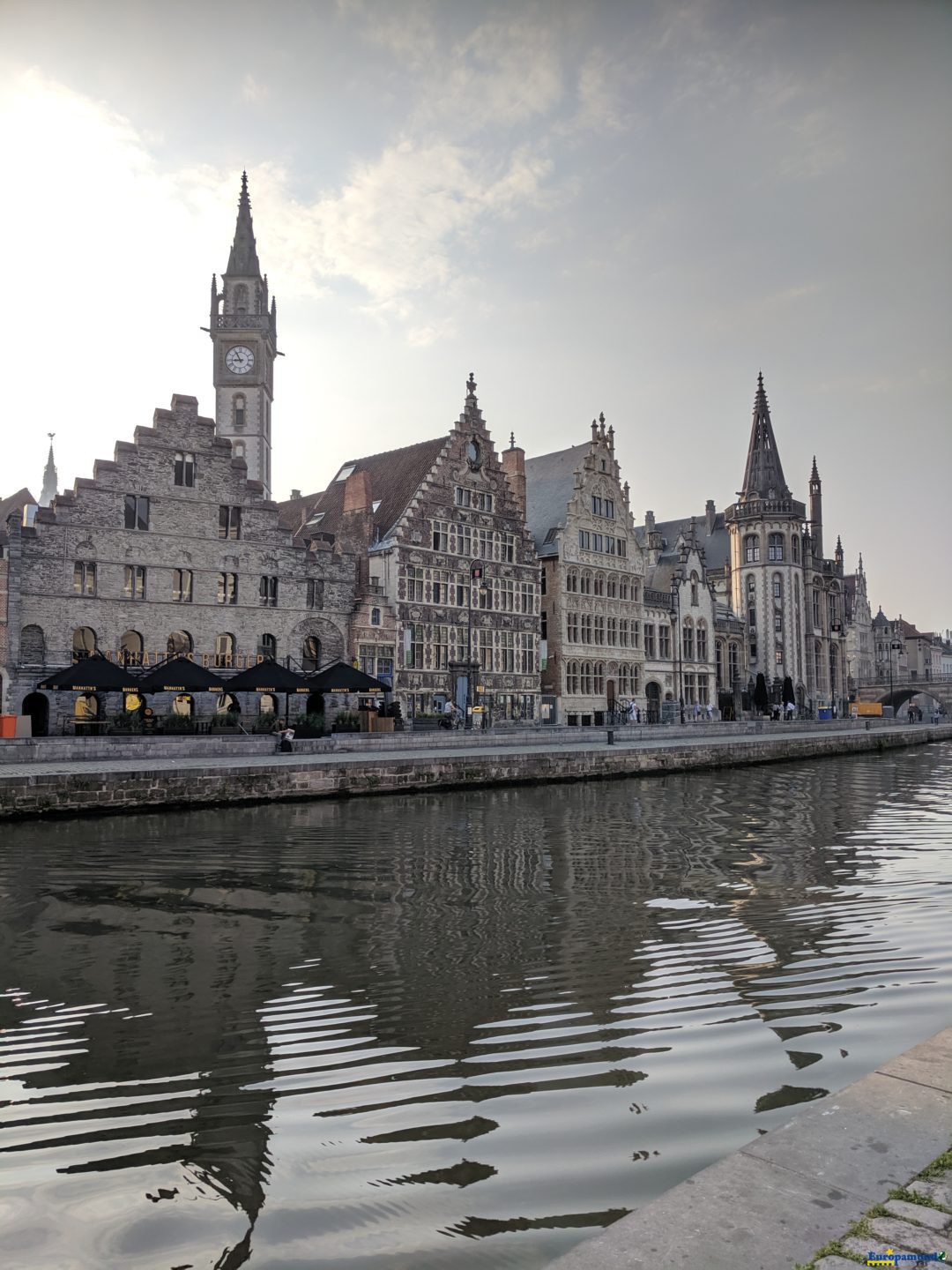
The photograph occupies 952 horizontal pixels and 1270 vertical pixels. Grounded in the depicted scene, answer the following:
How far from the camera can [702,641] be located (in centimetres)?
7169

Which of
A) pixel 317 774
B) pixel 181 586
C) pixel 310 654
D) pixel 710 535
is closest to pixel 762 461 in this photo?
pixel 710 535

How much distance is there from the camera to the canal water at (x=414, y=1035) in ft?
14.4

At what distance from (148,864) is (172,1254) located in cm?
1198

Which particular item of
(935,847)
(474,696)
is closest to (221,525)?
(474,696)

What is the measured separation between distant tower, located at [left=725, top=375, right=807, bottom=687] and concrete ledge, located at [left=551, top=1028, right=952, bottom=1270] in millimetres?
83338

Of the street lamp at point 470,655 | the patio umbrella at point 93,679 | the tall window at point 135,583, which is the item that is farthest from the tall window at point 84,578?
the street lamp at point 470,655

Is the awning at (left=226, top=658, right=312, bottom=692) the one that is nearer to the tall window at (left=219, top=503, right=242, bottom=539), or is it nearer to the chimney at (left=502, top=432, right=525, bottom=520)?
the tall window at (left=219, top=503, right=242, bottom=539)

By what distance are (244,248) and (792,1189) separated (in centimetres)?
7299

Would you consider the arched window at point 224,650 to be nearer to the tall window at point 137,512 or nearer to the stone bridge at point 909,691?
the tall window at point 137,512

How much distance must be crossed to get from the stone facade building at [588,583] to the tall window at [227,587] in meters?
21.1

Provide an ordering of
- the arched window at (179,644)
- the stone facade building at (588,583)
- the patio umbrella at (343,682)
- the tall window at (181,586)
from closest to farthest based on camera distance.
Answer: the patio umbrella at (343,682) → the arched window at (179,644) → the tall window at (181,586) → the stone facade building at (588,583)

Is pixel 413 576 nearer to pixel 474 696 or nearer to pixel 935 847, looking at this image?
pixel 474 696

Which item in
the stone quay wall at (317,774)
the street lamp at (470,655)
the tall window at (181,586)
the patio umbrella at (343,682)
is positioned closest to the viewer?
the stone quay wall at (317,774)

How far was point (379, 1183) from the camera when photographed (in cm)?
462
